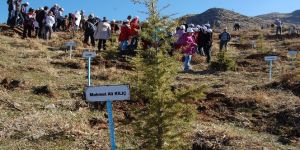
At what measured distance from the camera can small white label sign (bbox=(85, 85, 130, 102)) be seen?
9.93 m

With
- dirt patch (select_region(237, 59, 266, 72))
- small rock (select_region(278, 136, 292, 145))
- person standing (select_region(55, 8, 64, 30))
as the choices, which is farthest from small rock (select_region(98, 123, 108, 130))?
person standing (select_region(55, 8, 64, 30))

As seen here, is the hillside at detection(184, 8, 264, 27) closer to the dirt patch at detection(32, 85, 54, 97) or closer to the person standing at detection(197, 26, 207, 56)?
the person standing at detection(197, 26, 207, 56)

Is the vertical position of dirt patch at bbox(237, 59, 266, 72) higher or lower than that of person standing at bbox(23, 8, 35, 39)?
lower

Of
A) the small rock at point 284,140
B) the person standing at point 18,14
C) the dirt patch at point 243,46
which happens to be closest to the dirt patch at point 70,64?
the person standing at point 18,14

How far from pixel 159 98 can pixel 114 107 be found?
5.54 m

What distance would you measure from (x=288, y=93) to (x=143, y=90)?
945 cm

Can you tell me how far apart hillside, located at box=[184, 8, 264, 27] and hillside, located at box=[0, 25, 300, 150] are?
8371cm

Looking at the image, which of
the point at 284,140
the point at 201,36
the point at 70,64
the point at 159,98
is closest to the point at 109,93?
the point at 159,98

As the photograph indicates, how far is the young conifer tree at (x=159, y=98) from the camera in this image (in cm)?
1079

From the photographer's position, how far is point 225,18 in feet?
423

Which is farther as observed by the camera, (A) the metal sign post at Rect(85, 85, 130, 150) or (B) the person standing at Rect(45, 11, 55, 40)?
(B) the person standing at Rect(45, 11, 55, 40)

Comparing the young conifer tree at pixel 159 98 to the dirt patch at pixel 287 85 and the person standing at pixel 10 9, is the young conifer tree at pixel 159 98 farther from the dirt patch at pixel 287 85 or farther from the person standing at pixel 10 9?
the person standing at pixel 10 9

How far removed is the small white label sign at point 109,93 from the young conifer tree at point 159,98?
99 centimetres

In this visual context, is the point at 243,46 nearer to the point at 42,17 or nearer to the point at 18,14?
the point at 42,17
